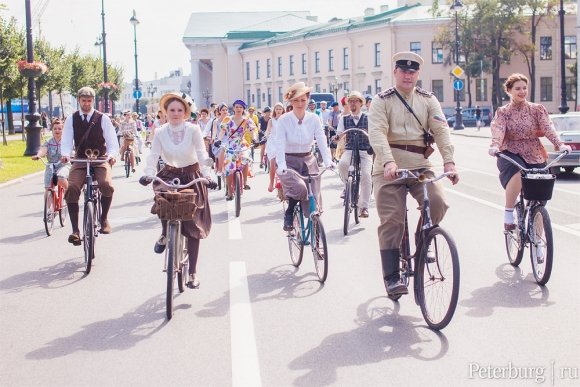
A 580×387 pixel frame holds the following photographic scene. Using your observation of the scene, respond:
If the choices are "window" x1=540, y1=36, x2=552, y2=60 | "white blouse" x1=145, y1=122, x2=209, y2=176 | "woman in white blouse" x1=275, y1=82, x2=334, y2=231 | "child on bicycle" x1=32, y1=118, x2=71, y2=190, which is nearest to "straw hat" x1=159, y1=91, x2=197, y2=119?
"white blouse" x1=145, y1=122, x2=209, y2=176

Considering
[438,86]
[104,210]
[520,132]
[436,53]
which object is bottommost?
[104,210]

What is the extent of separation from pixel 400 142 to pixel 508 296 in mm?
1658

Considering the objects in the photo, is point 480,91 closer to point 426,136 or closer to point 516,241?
point 516,241

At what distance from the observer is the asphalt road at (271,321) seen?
495 centimetres

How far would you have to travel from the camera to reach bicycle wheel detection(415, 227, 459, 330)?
5.65m

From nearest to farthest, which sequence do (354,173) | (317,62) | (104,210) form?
(104,210) → (354,173) → (317,62)

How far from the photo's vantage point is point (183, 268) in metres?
7.26

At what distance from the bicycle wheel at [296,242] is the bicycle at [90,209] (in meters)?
1.99

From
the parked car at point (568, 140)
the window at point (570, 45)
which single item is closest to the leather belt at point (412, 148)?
the parked car at point (568, 140)

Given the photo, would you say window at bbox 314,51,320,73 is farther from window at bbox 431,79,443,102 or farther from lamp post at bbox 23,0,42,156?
lamp post at bbox 23,0,42,156

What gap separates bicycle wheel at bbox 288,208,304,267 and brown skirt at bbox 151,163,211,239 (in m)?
1.40

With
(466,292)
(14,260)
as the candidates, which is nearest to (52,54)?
(14,260)

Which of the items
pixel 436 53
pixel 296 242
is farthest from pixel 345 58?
pixel 296 242

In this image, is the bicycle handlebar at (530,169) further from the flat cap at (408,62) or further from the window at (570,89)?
the window at (570,89)
